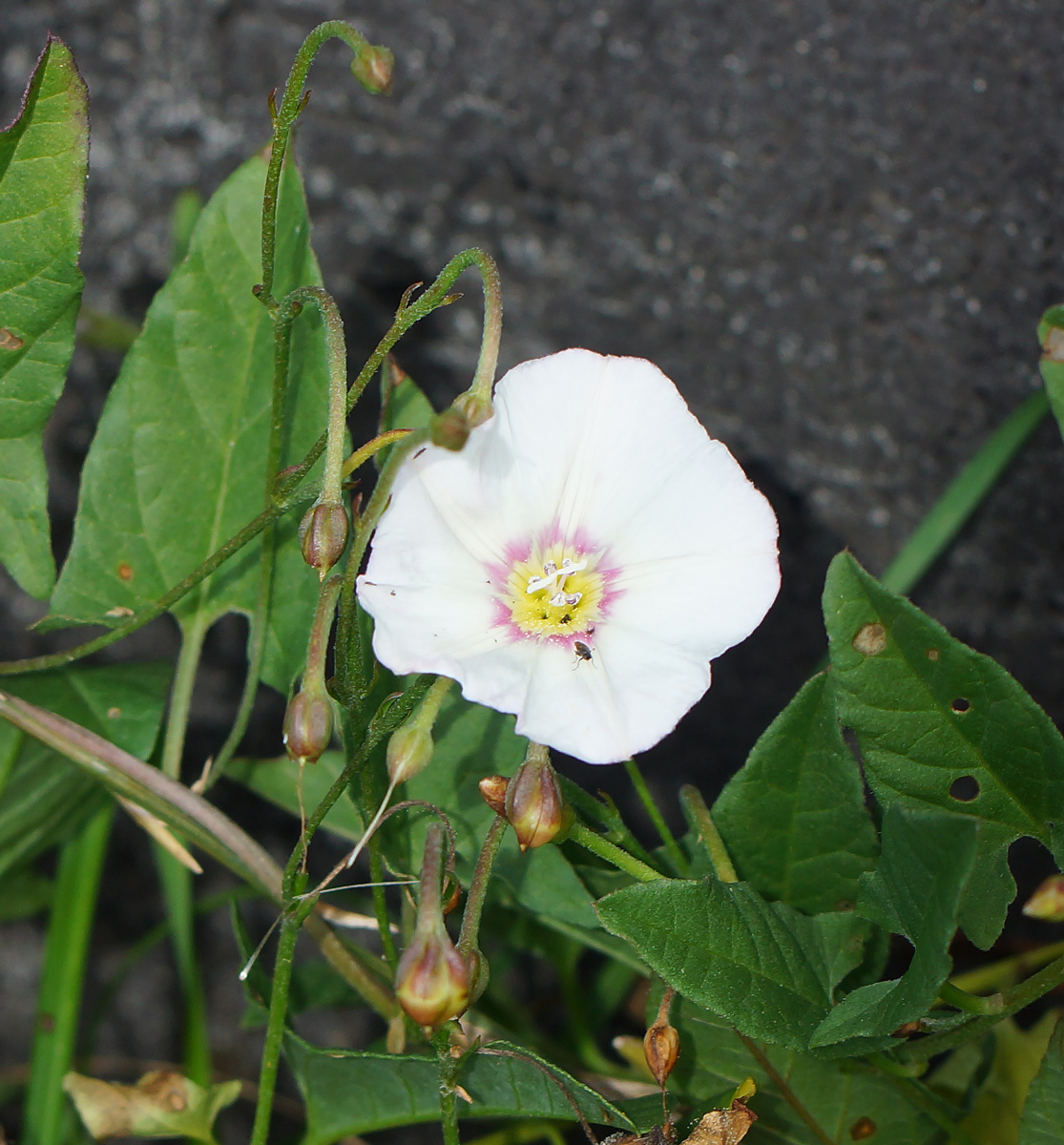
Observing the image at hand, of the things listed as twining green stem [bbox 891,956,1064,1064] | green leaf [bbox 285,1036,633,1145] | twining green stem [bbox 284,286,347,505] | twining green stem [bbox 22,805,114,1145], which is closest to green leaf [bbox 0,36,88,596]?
twining green stem [bbox 284,286,347,505]

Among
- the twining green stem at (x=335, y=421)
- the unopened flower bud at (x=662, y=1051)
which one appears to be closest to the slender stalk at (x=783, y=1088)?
the unopened flower bud at (x=662, y=1051)

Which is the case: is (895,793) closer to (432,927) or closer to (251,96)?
(432,927)

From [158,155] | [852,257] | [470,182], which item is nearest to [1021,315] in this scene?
[852,257]

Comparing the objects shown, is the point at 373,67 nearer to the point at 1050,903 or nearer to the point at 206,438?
the point at 206,438

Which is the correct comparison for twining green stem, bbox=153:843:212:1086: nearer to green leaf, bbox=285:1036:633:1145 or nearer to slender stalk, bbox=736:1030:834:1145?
green leaf, bbox=285:1036:633:1145

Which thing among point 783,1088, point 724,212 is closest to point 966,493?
point 724,212
